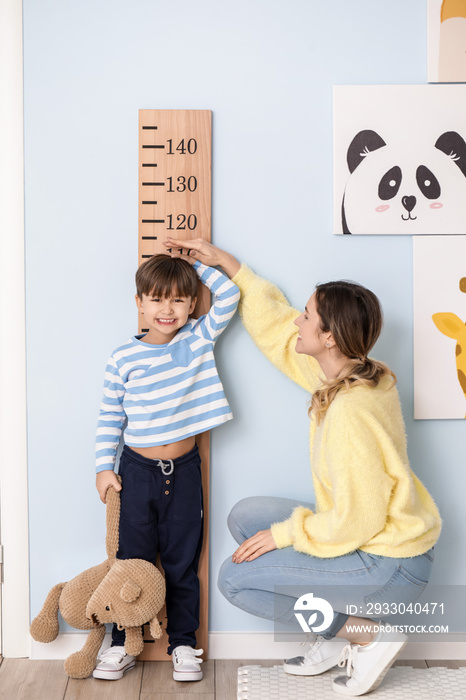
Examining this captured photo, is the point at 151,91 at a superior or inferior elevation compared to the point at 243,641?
superior

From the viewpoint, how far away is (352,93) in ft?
6.30

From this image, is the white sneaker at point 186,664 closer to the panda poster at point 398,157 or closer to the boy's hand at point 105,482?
the boy's hand at point 105,482

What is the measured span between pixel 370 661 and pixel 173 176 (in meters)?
1.39

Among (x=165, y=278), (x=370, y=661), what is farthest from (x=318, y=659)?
(x=165, y=278)

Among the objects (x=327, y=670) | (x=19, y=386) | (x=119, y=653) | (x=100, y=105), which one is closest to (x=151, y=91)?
(x=100, y=105)

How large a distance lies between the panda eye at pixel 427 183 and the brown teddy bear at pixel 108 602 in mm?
1208

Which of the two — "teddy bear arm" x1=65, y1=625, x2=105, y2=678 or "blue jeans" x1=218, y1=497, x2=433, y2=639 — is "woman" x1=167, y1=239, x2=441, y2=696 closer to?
"blue jeans" x1=218, y1=497, x2=433, y2=639

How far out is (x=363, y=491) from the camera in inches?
63.7

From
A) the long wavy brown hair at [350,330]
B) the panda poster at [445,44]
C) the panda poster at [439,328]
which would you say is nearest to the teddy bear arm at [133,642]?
the long wavy brown hair at [350,330]

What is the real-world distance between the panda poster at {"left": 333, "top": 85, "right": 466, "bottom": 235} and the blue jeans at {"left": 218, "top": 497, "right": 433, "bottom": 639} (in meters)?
0.89

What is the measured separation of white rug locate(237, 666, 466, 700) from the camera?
1763 mm

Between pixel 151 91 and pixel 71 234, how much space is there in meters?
0.46

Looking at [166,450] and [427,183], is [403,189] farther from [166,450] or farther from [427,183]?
[166,450]

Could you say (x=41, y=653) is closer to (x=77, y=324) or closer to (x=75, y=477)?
(x=75, y=477)
